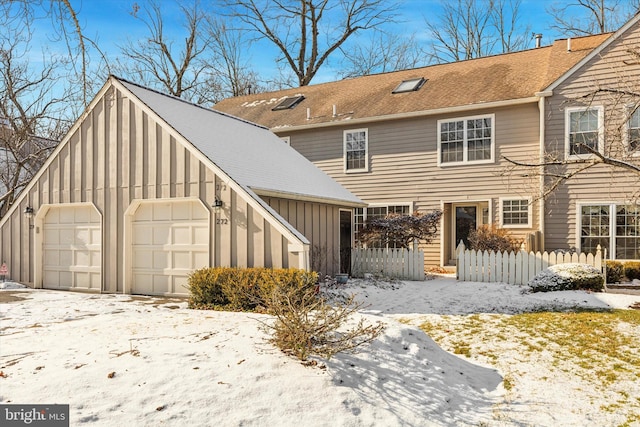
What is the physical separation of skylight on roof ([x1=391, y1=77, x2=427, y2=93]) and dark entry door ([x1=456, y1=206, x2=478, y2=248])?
4943 mm

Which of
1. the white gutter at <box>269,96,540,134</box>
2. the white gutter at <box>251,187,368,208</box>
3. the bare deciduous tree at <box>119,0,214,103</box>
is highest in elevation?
the bare deciduous tree at <box>119,0,214,103</box>

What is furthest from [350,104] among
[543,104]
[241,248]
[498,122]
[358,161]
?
[241,248]

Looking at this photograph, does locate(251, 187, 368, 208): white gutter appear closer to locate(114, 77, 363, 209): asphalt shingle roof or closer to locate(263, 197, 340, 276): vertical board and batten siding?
locate(114, 77, 363, 209): asphalt shingle roof

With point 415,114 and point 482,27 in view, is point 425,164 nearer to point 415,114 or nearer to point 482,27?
point 415,114

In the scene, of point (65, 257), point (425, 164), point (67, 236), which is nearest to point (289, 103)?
point (425, 164)

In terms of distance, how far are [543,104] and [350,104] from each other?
7.17 m

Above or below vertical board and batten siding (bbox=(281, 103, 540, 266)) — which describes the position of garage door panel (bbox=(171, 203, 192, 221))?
below

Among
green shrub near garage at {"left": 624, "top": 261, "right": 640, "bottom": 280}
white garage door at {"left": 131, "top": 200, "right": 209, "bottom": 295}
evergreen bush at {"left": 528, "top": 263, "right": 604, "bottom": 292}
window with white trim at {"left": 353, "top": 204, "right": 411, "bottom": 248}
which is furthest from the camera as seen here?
window with white trim at {"left": 353, "top": 204, "right": 411, "bottom": 248}

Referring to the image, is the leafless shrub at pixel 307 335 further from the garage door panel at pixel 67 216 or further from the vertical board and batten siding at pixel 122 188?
the garage door panel at pixel 67 216

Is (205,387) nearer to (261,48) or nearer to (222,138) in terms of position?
(222,138)

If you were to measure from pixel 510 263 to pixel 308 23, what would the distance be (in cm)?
2179

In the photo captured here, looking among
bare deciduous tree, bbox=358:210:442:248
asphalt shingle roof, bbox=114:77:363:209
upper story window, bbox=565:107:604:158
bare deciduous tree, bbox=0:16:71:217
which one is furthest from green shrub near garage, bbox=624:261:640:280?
bare deciduous tree, bbox=0:16:71:217

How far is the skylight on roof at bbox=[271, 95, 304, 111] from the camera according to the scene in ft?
68.6

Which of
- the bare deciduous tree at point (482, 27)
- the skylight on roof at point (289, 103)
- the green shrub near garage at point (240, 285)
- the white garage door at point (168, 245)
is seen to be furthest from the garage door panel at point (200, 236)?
the bare deciduous tree at point (482, 27)
